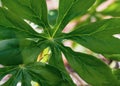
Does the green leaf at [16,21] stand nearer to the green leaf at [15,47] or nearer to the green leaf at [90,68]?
the green leaf at [15,47]

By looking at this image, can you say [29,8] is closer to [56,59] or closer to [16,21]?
[16,21]

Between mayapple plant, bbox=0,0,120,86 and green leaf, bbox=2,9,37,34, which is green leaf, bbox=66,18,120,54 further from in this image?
green leaf, bbox=2,9,37,34

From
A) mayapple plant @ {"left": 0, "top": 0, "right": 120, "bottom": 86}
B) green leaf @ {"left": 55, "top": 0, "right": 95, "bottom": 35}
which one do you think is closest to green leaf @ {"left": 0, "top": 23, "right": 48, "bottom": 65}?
mayapple plant @ {"left": 0, "top": 0, "right": 120, "bottom": 86}

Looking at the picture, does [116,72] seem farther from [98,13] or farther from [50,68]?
[98,13]

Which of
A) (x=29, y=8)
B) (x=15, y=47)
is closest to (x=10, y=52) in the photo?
(x=15, y=47)

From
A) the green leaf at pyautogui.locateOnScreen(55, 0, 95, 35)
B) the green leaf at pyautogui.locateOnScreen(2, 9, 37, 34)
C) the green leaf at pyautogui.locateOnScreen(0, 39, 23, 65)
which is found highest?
the green leaf at pyautogui.locateOnScreen(2, 9, 37, 34)

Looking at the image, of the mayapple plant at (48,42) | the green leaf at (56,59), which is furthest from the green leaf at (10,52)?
the green leaf at (56,59)
